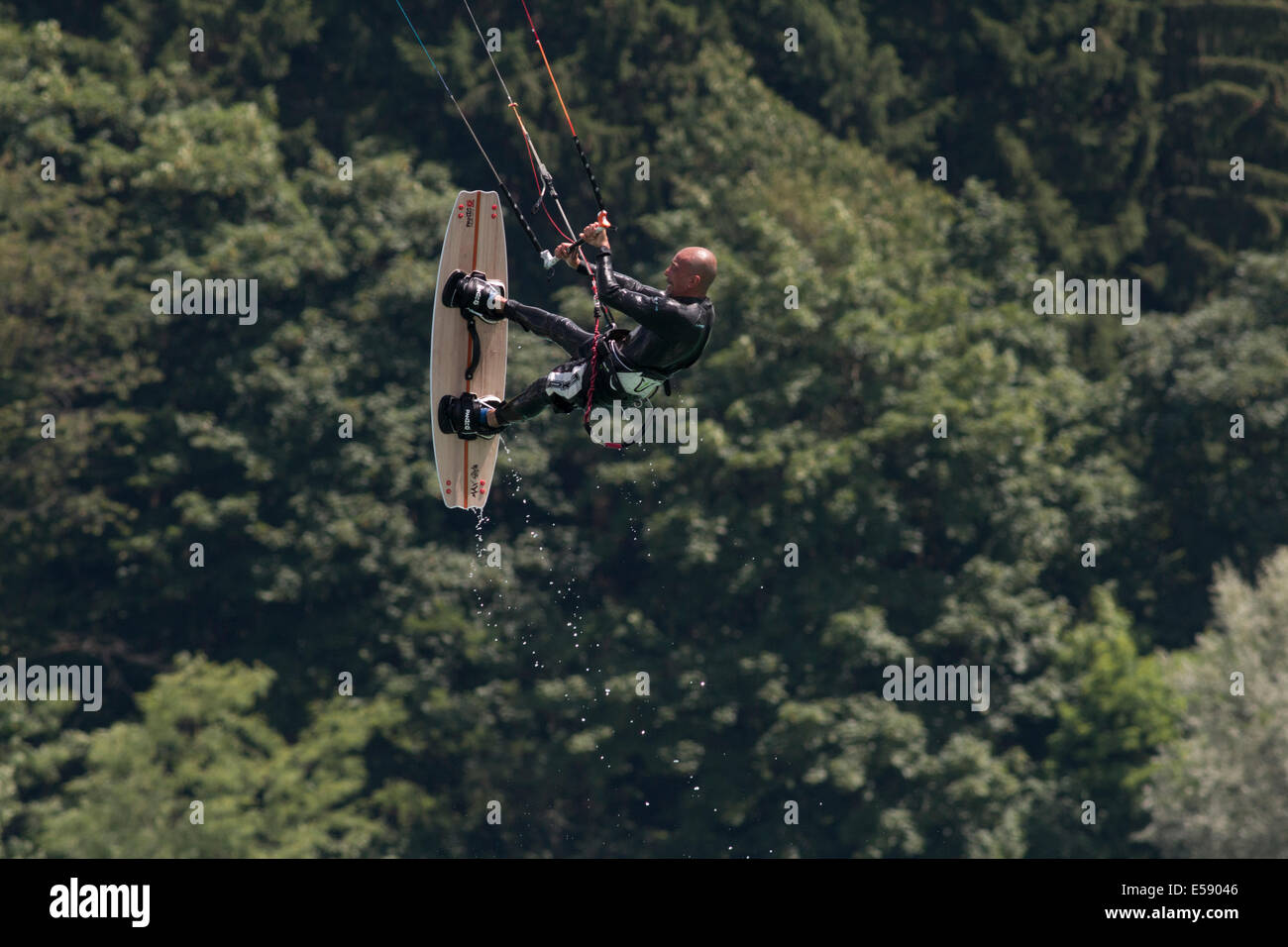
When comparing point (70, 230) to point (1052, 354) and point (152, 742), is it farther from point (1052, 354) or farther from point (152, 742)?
point (1052, 354)

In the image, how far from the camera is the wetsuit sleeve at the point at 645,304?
486 inches

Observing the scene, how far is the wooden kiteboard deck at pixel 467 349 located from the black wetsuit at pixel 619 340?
0.76 metres

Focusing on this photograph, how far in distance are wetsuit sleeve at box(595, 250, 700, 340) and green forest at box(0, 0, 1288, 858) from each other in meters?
17.2

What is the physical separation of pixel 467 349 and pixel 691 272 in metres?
2.54

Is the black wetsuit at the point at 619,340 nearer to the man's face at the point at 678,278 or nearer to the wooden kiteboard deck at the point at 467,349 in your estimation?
the man's face at the point at 678,278

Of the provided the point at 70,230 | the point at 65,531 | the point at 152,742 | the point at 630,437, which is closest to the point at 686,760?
the point at 630,437

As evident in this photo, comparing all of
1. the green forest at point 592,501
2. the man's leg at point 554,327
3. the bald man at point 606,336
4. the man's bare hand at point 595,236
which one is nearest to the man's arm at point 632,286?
the bald man at point 606,336

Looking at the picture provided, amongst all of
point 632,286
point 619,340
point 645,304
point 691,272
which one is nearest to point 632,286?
point 632,286

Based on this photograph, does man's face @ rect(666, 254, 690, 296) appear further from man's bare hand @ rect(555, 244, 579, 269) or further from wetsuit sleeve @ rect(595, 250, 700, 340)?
man's bare hand @ rect(555, 244, 579, 269)

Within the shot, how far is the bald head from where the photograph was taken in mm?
12383

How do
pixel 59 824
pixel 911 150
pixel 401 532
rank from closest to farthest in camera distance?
pixel 59 824 < pixel 401 532 < pixel 911 150

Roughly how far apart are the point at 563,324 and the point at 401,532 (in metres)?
18.0

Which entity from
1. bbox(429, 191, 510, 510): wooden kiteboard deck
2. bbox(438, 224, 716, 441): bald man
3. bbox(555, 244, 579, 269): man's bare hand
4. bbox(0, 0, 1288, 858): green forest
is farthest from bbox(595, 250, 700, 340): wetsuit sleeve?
bbox(0, 0, 1288, 858): green forest

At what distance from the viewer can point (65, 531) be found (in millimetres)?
31625
